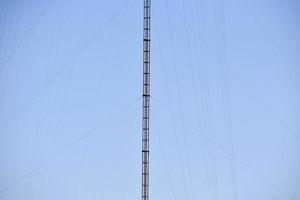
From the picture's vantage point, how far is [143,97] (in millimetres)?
20719

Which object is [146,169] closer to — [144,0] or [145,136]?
[145,136]

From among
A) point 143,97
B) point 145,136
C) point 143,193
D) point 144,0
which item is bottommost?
point 143,193

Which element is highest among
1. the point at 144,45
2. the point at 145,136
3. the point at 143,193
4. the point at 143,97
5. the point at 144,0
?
the point at 144,0

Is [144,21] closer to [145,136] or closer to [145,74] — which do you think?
[145,74]

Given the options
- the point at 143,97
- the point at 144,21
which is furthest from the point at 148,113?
the point at 144,21

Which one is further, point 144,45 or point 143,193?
point 144,45

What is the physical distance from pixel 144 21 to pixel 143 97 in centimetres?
339

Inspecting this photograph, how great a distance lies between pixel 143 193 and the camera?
20.0 meters

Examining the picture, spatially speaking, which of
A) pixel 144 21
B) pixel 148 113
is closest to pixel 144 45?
pixel 144 21

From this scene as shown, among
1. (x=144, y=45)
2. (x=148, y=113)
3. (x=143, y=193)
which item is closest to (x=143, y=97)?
(x=148, y=113)

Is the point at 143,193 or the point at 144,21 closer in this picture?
the point at 143,193

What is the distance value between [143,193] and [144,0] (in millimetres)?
8231

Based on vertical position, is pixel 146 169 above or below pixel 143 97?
below

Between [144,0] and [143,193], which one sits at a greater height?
[144,0]
